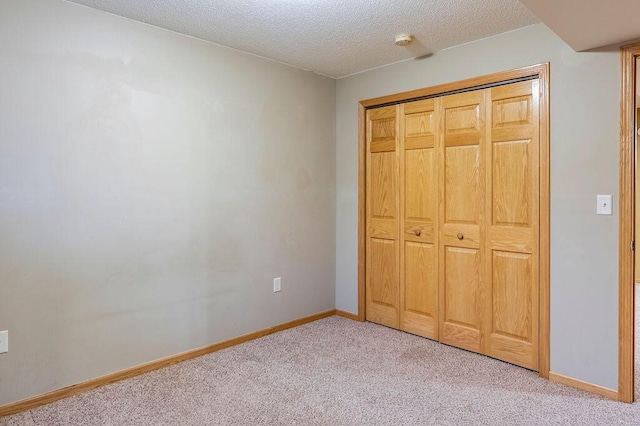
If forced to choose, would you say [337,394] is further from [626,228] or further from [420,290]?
[626,228]

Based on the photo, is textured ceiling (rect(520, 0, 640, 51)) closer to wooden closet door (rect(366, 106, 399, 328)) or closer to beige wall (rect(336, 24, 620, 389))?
beige wall (rect(336, 24, 620, 389))

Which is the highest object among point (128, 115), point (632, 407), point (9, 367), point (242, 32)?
point (242, 32)

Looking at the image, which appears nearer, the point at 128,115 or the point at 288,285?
the point at 128,115

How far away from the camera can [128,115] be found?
2.64 metres

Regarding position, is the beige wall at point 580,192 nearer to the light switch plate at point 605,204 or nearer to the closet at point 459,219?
the light switch plate at point 605,204

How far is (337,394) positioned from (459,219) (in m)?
1.57

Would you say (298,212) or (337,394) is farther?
(298,212)

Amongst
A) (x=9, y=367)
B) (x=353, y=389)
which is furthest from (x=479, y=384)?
(x=9, y=367)

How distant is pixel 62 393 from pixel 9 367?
12.8 inches

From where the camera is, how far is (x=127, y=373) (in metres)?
2.67

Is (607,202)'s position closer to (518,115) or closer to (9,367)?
(518,115)

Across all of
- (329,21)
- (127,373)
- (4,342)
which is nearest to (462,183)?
(329,21)

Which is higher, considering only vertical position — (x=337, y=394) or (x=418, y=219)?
(x=418, y=219)

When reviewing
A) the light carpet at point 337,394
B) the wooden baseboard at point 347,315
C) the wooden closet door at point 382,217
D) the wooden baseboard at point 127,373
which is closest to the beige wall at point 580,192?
the light carpet at point 337,394
